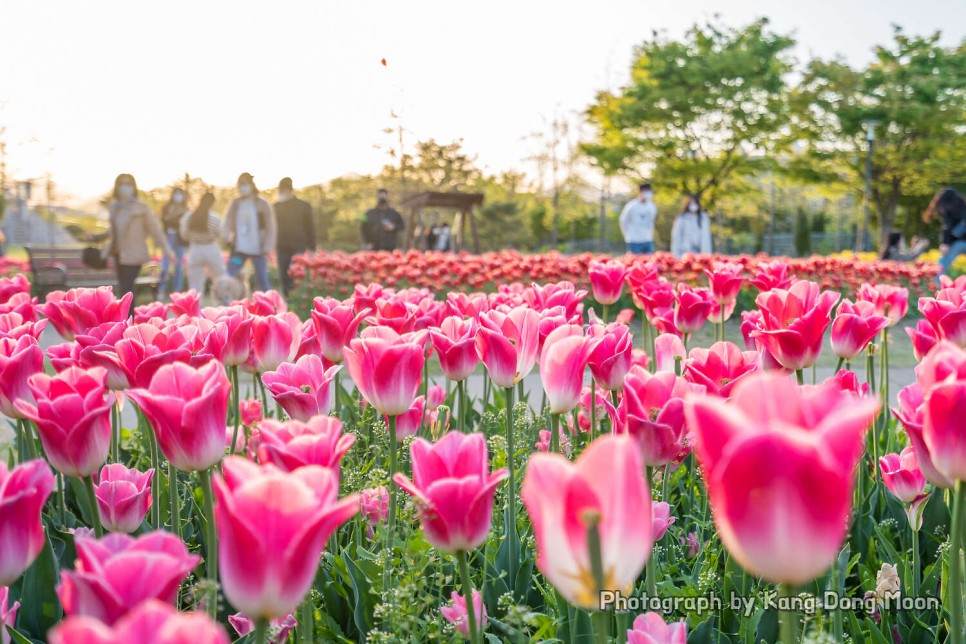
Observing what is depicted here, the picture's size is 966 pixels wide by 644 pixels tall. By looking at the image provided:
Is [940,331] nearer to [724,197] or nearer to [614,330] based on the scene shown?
[614,330]

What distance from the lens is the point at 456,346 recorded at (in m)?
2.12

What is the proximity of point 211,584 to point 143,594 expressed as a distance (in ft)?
0.69

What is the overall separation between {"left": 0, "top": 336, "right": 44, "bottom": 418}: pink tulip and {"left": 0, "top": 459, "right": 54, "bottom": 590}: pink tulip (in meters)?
0.73

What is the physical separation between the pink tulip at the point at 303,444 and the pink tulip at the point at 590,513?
31cm

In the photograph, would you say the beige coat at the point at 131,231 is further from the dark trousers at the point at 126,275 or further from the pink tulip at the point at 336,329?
the pink tulip at the point at 336,329

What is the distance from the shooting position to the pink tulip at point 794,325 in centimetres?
187

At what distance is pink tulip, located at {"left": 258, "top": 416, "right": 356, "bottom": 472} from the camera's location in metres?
1.02

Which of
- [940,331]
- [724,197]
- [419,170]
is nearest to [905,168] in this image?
[724,197]

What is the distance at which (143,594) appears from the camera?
0.75 meters

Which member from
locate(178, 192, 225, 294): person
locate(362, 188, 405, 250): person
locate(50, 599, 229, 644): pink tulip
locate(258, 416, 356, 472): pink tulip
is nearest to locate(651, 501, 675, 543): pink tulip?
locate(258, 416, 356, 472): pink tulip

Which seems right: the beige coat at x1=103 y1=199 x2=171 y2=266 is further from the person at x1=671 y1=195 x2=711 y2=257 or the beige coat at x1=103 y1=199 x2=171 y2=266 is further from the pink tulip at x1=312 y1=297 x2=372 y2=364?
the person at x1=671 y1=195 x2=711 y2=257

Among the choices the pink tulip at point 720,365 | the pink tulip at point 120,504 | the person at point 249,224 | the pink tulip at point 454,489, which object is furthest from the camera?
the person at point 249,224

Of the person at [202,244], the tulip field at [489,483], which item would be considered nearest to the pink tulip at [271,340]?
the tulip field at [489,483]

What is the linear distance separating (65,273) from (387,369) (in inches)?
513
